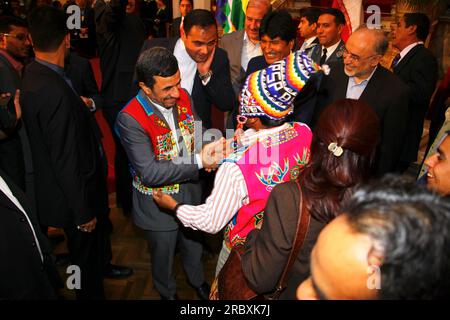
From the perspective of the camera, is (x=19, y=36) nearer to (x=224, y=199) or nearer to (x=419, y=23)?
(x=224, y=199)

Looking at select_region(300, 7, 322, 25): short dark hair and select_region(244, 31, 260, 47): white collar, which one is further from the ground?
select_region(300, 7, 322, 25): short dark hair

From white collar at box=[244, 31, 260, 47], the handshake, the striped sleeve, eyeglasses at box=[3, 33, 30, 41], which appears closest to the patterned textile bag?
the striped sleeve

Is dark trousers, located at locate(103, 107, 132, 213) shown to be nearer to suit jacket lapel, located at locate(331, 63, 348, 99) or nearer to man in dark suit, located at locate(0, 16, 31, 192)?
man in dark suit, located at locate(0, 16, 31, 192)

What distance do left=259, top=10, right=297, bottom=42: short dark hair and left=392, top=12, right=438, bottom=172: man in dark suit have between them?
154 centimetres

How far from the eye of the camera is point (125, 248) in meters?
3.35

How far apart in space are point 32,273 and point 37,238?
0.69 feet

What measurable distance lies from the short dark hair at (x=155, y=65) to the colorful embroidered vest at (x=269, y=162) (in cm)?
74

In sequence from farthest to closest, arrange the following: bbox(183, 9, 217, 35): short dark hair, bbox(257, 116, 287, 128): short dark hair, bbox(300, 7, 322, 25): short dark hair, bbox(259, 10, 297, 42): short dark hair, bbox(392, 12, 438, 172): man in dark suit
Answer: bbox(300, 7, 322, 25): short dark hair → bbox(392, 12, 438, 172): man in dark suit → bbox(259, 10, 297, 42): short dark hair → bbox(183, 9, 217, 35): short dark hair → bbox(257, 116, 287, 128): short dark hair

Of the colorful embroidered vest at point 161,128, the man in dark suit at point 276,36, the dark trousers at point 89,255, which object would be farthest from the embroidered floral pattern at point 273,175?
the man in dark suit at point 276,36

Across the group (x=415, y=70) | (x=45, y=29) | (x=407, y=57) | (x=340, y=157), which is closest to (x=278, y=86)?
(x=340, y=157)

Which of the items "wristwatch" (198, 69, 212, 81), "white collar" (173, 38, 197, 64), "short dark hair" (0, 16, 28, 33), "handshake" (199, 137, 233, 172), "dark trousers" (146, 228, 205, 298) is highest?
"short dark hair" (0, 16, 28, 33)

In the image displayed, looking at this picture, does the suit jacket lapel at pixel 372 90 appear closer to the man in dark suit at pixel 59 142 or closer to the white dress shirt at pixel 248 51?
the white dress shirt at pixel 248 51

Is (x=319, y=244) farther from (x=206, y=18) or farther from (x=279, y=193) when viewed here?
(x=206, y=18)

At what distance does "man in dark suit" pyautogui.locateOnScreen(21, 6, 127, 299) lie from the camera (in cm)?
196
